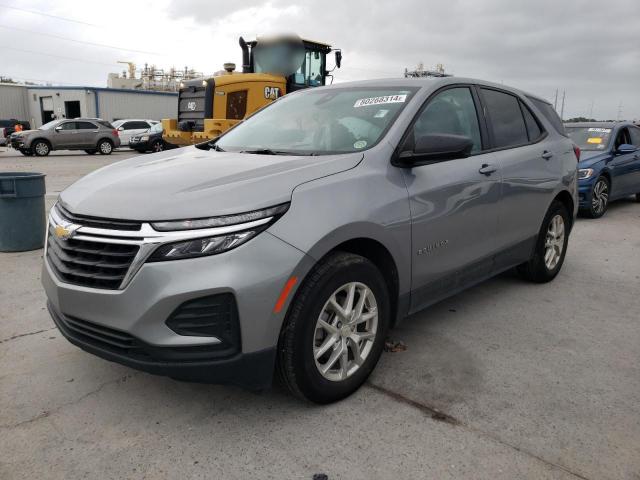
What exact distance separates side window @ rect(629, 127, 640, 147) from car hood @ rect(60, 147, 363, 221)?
28.4 ft

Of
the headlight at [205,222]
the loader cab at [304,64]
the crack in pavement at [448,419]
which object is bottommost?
the crack in pavement at [448,419]

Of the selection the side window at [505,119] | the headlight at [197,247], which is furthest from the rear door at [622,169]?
the headlight at [197,247]

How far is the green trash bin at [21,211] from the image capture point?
5.59m

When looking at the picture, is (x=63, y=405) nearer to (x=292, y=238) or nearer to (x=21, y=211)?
(x=292, y=238)

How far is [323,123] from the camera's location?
3475mm

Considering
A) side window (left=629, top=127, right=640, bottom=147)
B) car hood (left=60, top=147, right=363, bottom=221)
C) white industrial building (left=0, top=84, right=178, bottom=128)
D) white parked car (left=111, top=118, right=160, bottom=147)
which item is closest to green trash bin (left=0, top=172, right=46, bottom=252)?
Answer: car hood (left=60, top=147, right=363, bottom=221)

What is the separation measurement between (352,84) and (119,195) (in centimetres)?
203

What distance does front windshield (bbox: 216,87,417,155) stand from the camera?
3201 mm

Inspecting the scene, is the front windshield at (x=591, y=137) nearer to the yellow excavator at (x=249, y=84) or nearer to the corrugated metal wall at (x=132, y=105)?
the yellow excavator at (x=249, y=84)

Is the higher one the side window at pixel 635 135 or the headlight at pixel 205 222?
the side window at pixel 635 135

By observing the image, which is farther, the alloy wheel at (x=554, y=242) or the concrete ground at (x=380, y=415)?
the alloy wheel at (x=554, y=242)

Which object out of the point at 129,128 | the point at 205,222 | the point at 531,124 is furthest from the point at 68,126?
the point at 205,222

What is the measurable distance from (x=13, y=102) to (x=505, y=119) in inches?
1849

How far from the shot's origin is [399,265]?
9.89 ft
